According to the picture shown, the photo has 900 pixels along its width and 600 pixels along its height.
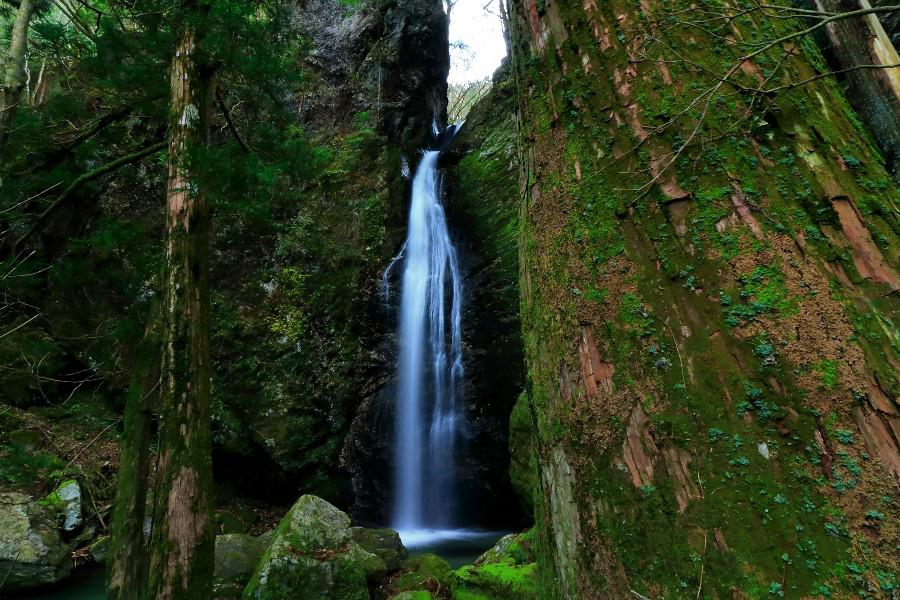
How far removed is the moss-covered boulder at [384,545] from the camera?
5973 mm

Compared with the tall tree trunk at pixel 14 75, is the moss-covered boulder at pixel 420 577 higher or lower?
lower

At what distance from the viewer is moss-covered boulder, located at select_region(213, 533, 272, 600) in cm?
493

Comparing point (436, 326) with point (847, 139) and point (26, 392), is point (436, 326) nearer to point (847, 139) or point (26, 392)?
point (26, 392)

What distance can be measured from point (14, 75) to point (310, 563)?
20.7ft

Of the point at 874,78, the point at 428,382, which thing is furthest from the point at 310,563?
the point at 874,78

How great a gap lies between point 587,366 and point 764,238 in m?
0.49

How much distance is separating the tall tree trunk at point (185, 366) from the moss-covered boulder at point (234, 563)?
1.92 m

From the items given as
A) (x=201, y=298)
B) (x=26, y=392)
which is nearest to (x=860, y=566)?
(x=201, y=298)

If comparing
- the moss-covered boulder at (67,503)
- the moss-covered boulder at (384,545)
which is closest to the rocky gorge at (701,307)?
the moss-covered boulder at (384,545)

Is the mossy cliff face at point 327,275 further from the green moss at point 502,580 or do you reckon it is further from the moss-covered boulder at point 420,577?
the green moss at point 502,580

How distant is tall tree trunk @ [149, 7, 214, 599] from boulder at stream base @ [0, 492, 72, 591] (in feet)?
13.8

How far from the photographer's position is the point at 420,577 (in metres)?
5.34

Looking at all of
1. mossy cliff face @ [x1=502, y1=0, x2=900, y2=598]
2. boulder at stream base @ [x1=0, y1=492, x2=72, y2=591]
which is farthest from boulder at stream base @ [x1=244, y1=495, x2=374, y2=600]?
mossy cliff face @ [x1=502, y1=0, x2=900, y2=598]

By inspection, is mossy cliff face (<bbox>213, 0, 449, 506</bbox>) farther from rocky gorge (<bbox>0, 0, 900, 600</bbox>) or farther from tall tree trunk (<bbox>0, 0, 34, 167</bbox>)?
rocky gorge (<bbox>0, 0, 900, 600</bbox>)
